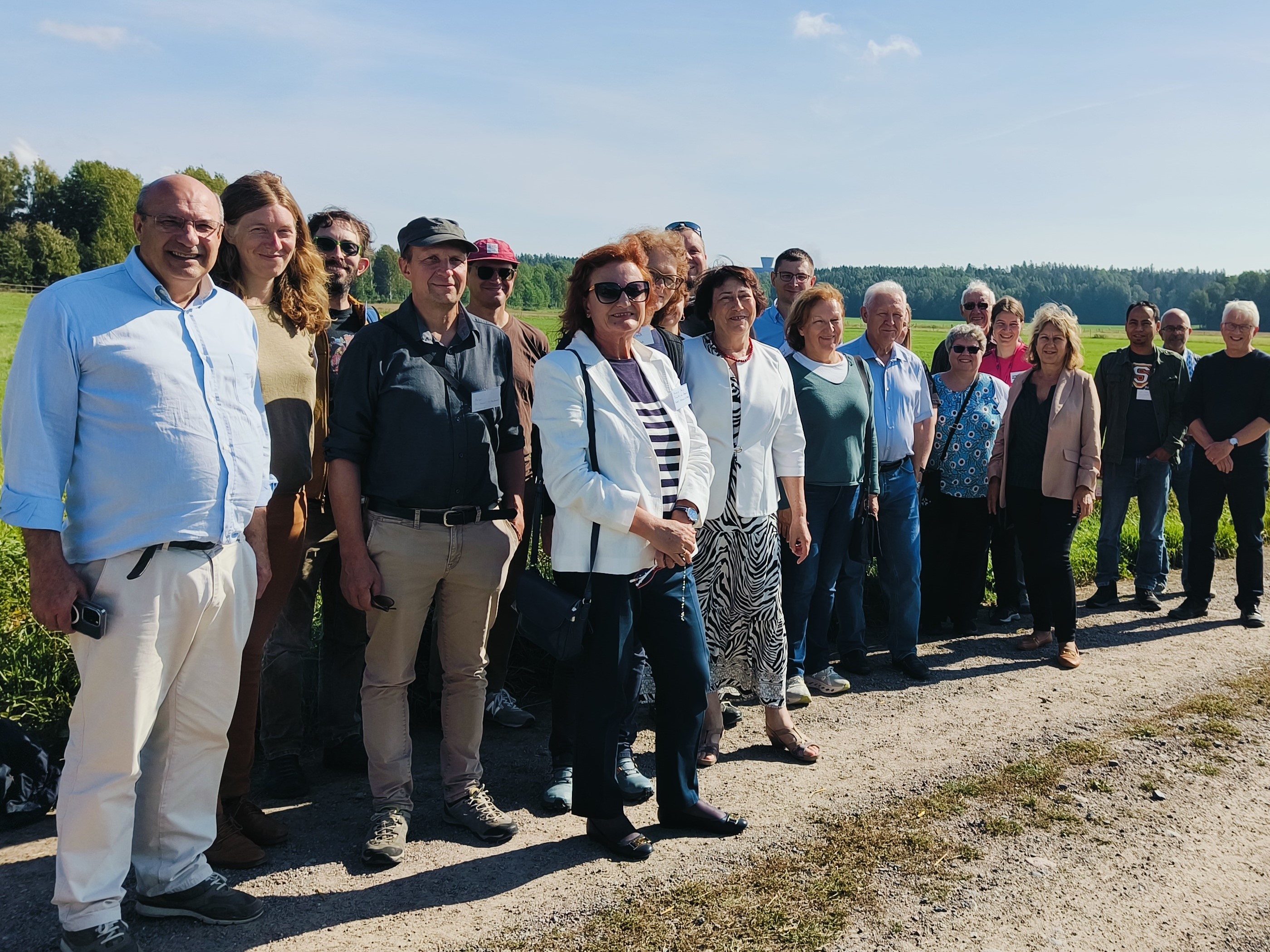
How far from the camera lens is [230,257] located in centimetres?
391

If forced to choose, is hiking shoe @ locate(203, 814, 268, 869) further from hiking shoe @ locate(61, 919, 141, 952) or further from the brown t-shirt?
the brown t-shirt

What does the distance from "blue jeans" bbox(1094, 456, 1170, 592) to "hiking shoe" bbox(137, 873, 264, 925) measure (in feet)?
23.4

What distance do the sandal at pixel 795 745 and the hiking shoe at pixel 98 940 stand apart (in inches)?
119

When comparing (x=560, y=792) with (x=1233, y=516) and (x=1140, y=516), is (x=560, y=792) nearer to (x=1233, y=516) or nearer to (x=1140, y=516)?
(x=1140, y=516)

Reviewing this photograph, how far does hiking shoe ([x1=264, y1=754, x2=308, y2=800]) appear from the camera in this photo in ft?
14.3

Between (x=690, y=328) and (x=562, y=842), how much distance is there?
296 centimetres

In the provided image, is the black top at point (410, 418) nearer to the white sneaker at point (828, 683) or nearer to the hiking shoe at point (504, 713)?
the hiking shoe at point (504, 713)

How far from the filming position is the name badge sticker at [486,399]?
3.91 m

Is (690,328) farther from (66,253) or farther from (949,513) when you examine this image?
(66,253)

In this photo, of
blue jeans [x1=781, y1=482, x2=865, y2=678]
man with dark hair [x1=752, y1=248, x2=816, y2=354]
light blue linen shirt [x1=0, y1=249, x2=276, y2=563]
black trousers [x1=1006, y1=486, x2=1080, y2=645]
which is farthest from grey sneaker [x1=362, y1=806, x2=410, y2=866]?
black trousers [x1=1006, y1=486, x2=1080, y2=645]

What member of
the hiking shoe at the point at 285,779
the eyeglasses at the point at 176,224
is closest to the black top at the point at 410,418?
the eyeglasses at the point at 176,224

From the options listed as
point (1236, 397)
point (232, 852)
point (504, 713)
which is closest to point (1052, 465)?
point (1236, 397)

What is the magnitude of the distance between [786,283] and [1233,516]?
423 centimetres

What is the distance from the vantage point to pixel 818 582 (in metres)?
6.03
